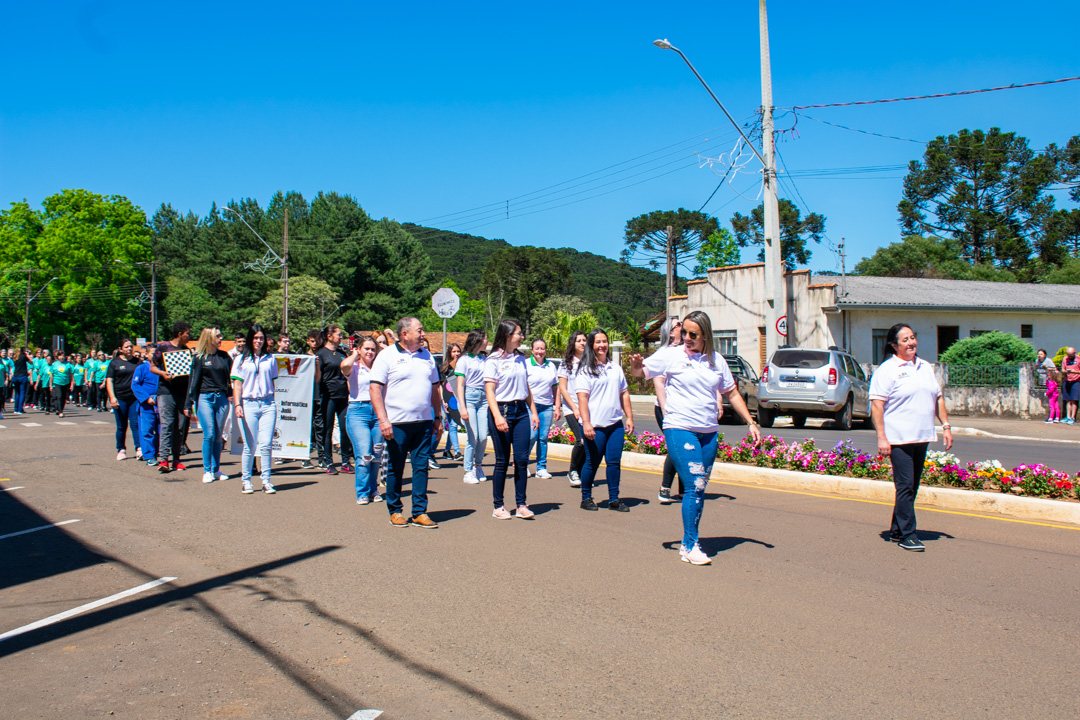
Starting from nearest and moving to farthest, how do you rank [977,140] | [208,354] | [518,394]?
[518,394]
[208,354]
[977,140]

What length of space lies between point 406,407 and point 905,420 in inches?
158

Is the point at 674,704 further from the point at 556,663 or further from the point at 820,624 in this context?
the point at 820,624

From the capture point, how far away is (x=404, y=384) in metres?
7.30

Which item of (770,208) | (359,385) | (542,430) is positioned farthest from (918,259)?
(359,385)

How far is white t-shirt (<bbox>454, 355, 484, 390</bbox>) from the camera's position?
10.0 metres

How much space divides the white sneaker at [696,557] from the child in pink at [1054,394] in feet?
59.5

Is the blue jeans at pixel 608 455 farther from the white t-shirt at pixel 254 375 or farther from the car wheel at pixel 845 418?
the car wheel at pixel 845 418

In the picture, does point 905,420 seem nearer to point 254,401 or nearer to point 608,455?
point 608,455

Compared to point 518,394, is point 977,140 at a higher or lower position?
higher

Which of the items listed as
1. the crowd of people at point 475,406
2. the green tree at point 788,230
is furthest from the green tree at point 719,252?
the crowd of people at point 475,406

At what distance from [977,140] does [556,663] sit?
71.5 metres

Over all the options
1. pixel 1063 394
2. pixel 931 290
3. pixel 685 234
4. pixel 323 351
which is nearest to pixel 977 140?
pixel 685 234

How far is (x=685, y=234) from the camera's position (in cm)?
7231

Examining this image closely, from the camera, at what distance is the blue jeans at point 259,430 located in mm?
9352
